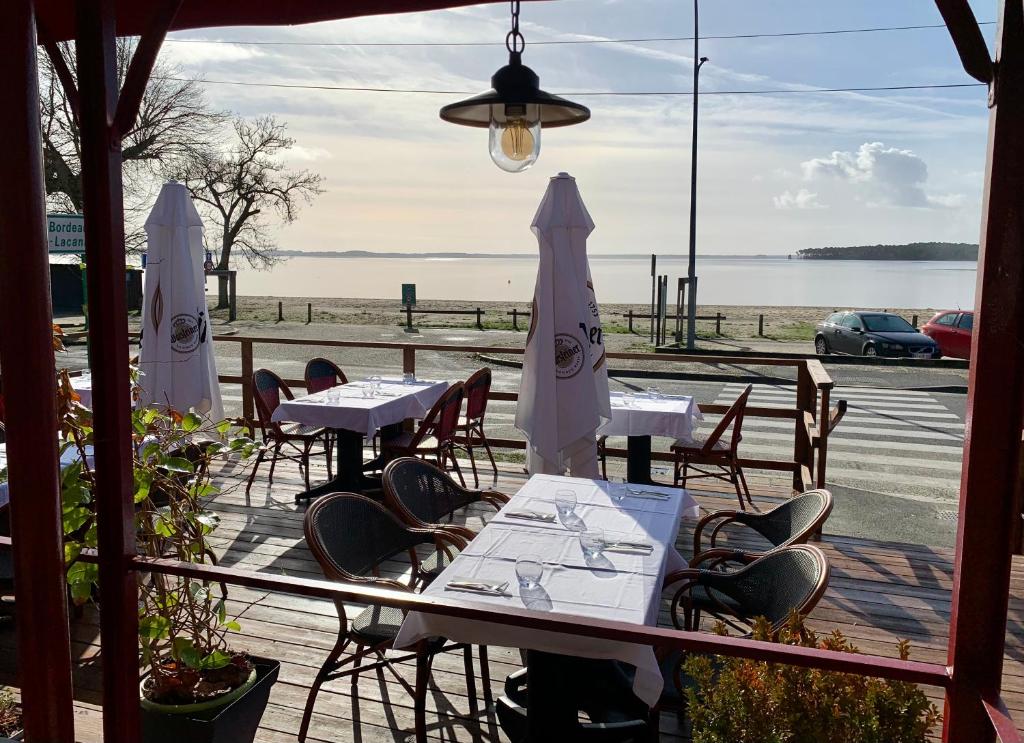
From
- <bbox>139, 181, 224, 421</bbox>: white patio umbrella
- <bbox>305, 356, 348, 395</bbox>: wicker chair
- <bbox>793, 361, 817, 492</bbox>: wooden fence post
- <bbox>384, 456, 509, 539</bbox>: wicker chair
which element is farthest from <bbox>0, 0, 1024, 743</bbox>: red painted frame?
<bbox>305, 356, 348, 395</bbox>: wicker chair

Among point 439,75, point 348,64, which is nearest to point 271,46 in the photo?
point 348,64

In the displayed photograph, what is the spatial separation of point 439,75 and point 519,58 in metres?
17.8

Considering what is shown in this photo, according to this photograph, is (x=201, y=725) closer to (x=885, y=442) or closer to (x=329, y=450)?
(x=329, y=450)

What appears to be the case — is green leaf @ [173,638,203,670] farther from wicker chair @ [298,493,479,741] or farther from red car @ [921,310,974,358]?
red car @ [921,310,974,358]

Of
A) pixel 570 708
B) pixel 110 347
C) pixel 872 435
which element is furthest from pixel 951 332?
pixel 110 347

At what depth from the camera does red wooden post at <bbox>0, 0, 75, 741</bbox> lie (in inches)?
77.5

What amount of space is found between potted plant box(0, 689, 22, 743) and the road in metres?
5.36

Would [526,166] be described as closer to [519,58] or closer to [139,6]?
[519,58]

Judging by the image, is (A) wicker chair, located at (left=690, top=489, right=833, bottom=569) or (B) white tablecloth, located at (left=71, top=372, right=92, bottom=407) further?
(B) white tablecloth, located at (left=71, top=372, right=92, bottom=407)

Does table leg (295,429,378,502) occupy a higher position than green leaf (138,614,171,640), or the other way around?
green leaf (138,614,171,640)

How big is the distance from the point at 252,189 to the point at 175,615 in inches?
1370

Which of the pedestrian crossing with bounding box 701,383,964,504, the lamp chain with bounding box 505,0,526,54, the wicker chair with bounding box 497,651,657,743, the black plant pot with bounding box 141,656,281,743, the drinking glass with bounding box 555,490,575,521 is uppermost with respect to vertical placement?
the lamp chain with bounding box 505,0,526,54

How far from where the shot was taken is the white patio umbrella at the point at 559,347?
15.6ft

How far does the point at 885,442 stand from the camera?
9930 millimetres
